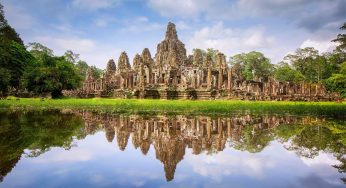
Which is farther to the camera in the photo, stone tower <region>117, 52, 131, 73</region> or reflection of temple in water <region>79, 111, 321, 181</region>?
stone tower <region>117, 52, 131, 73</region>

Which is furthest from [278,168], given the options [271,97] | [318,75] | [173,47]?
[318,75]

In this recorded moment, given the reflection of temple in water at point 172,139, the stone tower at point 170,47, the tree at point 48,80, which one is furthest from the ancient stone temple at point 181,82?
the reflection of temple in water at point 172,139

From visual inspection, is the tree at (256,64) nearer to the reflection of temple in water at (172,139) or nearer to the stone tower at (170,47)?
the stone tower at (170,47)

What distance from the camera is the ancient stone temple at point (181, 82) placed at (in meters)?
37.8

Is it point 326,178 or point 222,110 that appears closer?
point 326,178

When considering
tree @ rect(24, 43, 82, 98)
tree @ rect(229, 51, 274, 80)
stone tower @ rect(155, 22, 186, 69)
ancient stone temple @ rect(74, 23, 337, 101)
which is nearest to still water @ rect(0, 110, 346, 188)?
ancient stone temple @ rect(74, 23, 337, 101)

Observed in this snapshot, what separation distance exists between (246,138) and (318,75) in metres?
66.4

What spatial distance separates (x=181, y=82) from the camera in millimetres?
45000

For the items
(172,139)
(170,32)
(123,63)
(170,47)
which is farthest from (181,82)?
(172,139)

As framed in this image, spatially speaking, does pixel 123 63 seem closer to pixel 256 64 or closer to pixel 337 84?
pixel 256 64

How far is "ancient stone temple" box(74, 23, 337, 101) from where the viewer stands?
37781 millimetres

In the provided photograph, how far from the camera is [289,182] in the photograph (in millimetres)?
6051

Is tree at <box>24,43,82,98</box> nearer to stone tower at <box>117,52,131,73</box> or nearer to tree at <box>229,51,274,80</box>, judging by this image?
stone tower at <box>117,52,131,73</box>

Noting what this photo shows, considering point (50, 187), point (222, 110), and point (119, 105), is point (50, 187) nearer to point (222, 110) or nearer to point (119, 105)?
point (222, 110)
